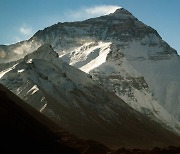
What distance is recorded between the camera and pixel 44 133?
285 feet

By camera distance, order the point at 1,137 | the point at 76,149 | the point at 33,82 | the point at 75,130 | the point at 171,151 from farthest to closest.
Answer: the point at 33,82, the point at 75,130, the point at 171,151, the point at 76,149, the point at 1,137

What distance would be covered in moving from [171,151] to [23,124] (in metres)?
30.0

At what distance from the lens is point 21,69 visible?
19938 centimetres

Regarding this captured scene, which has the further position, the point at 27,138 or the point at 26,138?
the point at 27,138

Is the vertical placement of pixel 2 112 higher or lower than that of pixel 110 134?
lower

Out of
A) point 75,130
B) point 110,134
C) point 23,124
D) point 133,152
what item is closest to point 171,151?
point 133,152

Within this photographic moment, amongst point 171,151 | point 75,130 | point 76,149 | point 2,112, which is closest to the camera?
point 2,112

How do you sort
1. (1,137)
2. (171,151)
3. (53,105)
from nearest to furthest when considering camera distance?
(1,137), (171,151), (53,105)

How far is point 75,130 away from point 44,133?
77.2 m

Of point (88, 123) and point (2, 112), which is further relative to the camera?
point (88, 123)

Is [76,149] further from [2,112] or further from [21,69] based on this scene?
[21,69]

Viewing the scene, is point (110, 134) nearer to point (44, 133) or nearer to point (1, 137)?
point (44, 133)

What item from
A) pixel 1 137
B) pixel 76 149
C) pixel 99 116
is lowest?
pixel 1 137

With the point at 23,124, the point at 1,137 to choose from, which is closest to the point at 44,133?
the point at 23,124
